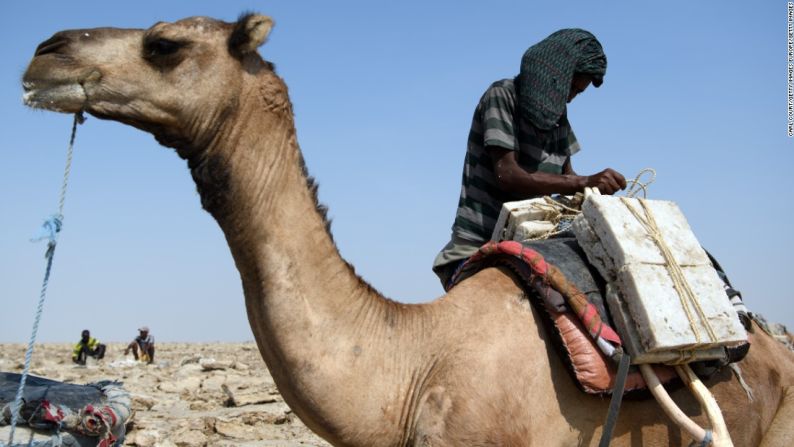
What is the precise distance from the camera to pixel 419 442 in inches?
128

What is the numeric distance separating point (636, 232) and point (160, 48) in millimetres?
2346

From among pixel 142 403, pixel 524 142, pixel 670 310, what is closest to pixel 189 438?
pixel 142 403

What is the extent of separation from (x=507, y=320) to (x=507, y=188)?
3.61 feet

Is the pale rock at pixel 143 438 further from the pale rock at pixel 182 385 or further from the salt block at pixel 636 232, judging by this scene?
the salt block at pixel 636 232

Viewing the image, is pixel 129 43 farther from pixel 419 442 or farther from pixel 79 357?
pixel 79 357

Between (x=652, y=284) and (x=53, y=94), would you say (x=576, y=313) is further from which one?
(x=53, y=94)

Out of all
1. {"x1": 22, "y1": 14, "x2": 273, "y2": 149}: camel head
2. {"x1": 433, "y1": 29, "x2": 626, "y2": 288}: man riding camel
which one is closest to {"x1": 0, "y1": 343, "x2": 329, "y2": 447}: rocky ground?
{"x1": 433, "y1": 29, "x2": 626, "y2": 288}: man riding camel

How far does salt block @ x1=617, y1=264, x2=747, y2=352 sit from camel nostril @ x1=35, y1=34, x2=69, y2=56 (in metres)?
2.64

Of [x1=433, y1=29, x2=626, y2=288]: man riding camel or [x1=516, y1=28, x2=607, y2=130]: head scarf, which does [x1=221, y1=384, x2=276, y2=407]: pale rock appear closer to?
[x1=433, y1=29, x2=626, y2=288]: man riding camel

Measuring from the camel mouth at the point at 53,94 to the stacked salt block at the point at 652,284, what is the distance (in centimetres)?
240

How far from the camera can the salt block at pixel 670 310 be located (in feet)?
11.1

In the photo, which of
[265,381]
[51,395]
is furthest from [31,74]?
[265,381]

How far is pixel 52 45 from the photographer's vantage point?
327cm

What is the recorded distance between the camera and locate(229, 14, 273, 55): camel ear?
3500 mm
